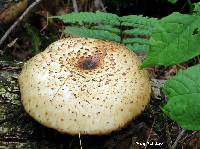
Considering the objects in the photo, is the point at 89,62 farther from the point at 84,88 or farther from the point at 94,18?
the point at 94,18

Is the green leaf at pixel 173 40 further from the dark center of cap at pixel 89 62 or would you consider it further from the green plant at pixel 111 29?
the green plant at pixel 111 29

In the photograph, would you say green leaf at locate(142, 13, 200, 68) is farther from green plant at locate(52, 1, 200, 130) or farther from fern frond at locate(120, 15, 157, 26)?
fern frond at locate(120, 15, 157, 26)

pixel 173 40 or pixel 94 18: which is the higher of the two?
pixel 173 40

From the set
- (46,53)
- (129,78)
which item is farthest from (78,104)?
(46,53)

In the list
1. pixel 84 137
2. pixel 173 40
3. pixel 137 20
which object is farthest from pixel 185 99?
pixel 137 20

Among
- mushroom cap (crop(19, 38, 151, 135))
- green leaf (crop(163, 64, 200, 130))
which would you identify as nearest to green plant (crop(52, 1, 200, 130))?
green leaf (crop(163, 64, 200, 130))

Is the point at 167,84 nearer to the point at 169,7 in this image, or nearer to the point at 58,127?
the point at 58,127
